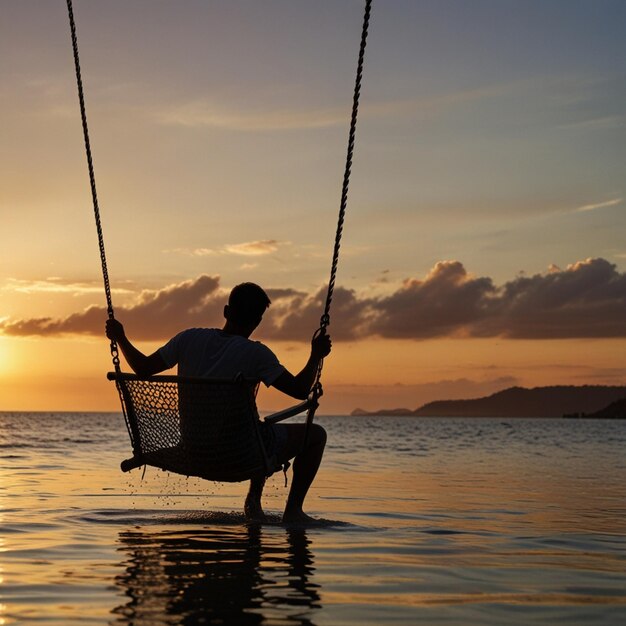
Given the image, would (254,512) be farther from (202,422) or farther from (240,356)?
(240,356)

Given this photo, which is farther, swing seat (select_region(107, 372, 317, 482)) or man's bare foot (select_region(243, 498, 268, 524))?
man's bare foot (select_region(243, 498, 268, 524))

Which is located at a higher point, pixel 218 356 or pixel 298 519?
pixel 218 356

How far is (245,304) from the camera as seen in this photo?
274 inches

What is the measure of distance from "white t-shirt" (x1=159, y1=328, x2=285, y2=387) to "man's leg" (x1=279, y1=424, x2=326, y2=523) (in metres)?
0.64

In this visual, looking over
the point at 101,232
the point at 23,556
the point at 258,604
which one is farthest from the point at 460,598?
the point at 101,232

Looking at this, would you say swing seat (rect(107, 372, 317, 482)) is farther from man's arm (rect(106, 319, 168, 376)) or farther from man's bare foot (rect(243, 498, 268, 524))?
man's bare foot (rect(243, 498, 268, 524))

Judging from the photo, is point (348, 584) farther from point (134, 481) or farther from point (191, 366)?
point (134, 481)

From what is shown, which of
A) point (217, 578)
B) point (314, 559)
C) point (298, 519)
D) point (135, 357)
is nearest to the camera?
point (217, 578)

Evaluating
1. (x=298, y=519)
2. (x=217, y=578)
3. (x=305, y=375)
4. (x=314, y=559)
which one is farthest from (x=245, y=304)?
(x=217, y=578)

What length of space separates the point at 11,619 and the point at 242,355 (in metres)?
3.13

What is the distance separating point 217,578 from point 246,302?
7.97 ft

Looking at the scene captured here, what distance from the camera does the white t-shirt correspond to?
6.81 metres

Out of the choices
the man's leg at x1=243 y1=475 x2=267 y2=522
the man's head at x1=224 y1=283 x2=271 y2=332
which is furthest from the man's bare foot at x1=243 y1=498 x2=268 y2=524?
the man's head at x1=224 y1=283 x2=271 y2=332

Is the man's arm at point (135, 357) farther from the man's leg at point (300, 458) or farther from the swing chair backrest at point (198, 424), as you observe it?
the man's leg at point (300, 458)
